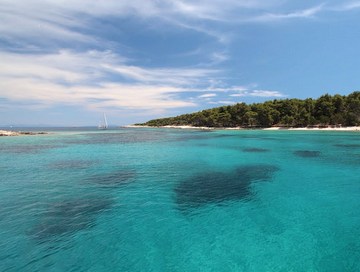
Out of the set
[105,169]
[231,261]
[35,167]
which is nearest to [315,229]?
[231,261]

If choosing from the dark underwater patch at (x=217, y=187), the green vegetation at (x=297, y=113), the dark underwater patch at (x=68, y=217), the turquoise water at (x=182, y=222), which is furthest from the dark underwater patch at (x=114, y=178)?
the green vegetation at (x=297, y=113)

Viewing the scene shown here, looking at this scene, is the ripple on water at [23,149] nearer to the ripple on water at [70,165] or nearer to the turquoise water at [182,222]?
the ripple on water at [70,165]

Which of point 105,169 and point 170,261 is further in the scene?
point 105,169

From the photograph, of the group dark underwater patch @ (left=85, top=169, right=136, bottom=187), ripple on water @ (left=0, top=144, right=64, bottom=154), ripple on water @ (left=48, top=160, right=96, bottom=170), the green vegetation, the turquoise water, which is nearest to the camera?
the turquoise water

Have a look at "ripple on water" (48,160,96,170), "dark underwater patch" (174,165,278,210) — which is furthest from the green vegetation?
"ripple on water" (48,160,96,170)

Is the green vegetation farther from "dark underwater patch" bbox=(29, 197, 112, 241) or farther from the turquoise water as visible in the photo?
"dark underwater patch" bbox=(29, 197, 112, 241)

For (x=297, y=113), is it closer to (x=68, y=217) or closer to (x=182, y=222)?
(x=182, y=222)

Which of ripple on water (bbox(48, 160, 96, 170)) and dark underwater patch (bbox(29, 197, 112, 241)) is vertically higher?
ripple on water (bbox(48, 160, 96, 170))

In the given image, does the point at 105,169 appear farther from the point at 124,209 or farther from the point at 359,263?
the point at 359,263
